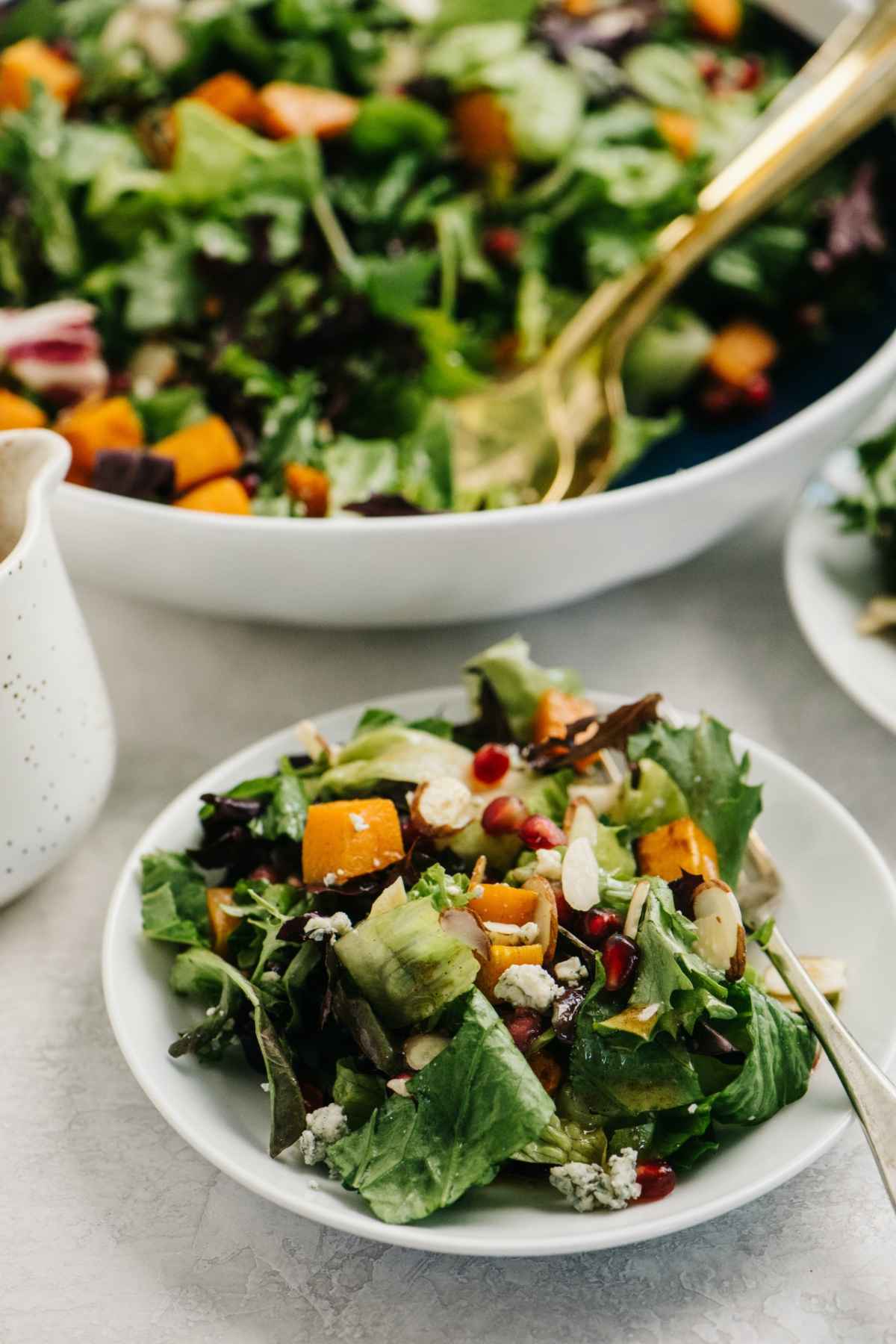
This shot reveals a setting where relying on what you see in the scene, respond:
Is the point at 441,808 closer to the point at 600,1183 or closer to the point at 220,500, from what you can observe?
the point at 600,1183

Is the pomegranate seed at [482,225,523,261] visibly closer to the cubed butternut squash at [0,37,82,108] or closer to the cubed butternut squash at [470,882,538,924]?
the cubed butternut squash at [0,37,82,108]

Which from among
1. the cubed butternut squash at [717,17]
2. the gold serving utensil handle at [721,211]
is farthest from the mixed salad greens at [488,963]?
the cubed butternut squash at [717,17]

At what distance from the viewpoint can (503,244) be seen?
2125 millimetres

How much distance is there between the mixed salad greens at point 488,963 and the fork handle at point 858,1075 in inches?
0.9

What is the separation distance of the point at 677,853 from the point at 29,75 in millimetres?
1710

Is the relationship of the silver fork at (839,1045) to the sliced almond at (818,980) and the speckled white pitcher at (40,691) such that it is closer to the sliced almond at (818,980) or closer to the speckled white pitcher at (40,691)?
the sliced almond at (818,980)

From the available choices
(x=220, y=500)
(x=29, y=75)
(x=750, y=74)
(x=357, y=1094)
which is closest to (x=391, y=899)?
(x=357, y=1094)

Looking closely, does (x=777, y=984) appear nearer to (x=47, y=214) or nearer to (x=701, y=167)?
(x=701, y=167)

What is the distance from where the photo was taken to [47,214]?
2.04m

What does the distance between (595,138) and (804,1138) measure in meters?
1.64

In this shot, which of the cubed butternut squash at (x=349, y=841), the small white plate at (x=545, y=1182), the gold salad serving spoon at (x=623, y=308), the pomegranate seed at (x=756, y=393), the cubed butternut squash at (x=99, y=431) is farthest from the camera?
the pomegranate seed at (x=756, y=393)

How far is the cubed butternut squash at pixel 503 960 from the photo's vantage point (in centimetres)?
116

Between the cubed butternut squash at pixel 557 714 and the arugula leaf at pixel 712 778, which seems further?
the cubed butternut squash at pixel 557 714

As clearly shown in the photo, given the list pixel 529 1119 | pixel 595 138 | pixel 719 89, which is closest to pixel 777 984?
pixel 529 1119
